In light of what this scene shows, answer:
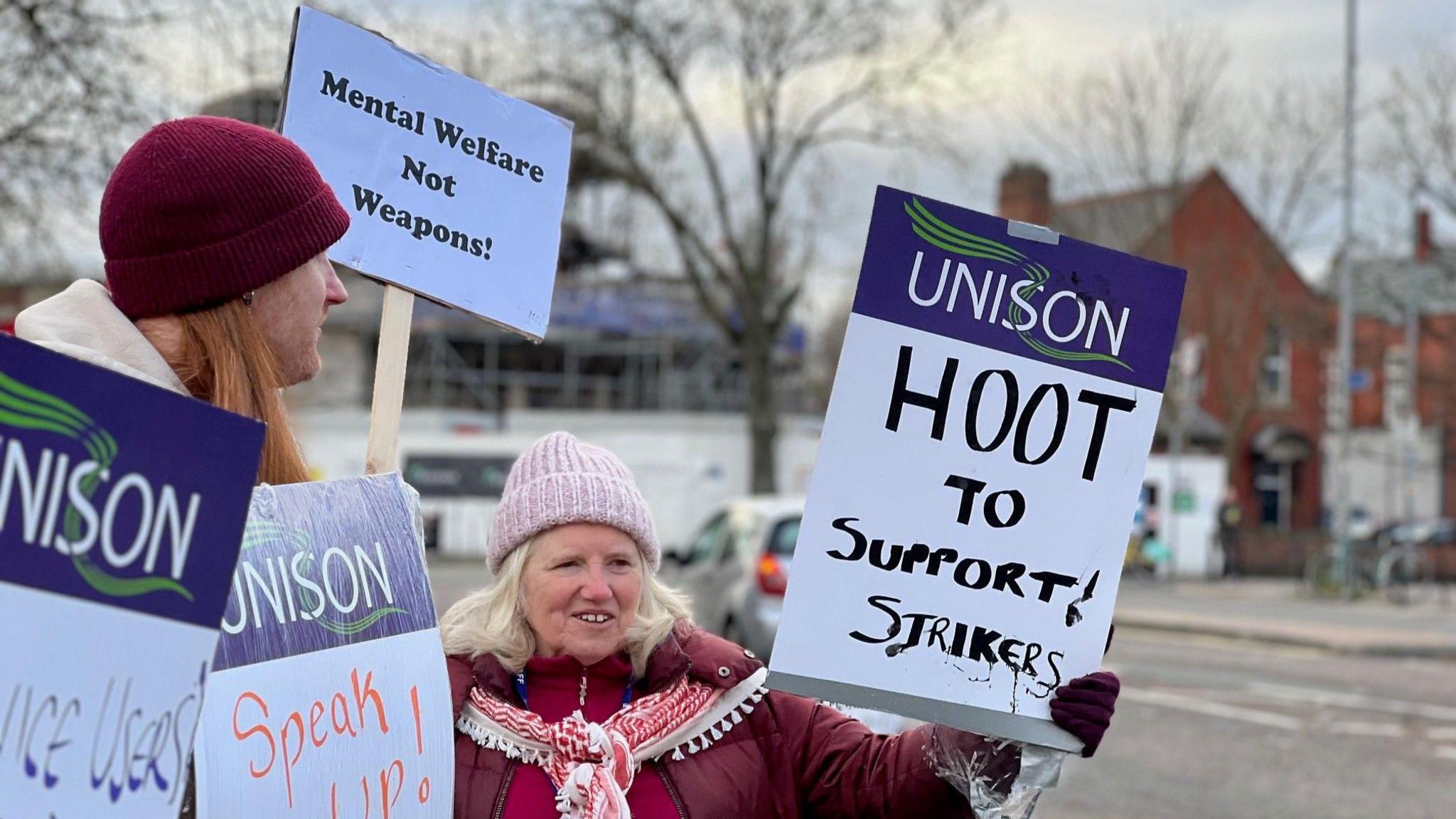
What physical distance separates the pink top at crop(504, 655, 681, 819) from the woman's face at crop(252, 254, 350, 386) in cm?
76

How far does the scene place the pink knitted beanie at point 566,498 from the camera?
295cm

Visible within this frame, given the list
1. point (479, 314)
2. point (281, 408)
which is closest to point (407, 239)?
point (479, 314)

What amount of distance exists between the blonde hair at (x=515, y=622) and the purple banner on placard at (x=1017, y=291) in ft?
2.19

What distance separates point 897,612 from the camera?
2721mm

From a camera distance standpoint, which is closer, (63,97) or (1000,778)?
(1000,778)

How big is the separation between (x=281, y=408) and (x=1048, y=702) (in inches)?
51.2

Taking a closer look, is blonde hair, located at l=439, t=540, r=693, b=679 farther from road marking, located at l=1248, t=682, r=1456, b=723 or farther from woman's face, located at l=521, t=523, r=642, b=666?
road marking, located at l=1248, t=682, r=1456, b=723

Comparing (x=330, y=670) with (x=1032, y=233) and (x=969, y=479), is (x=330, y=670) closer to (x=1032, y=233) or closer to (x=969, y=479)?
(x=969, y=479)

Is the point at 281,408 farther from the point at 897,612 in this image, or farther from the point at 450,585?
the point at 450,585

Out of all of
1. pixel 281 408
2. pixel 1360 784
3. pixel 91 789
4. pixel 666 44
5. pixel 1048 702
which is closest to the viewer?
pixel 91 789

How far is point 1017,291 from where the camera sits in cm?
284

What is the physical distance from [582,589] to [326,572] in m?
0.66

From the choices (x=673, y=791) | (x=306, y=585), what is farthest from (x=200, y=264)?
(x=673, y=791)

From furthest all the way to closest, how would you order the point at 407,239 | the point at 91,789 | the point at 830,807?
the point at 407,239, the point at 830,807, the point at 91,789
